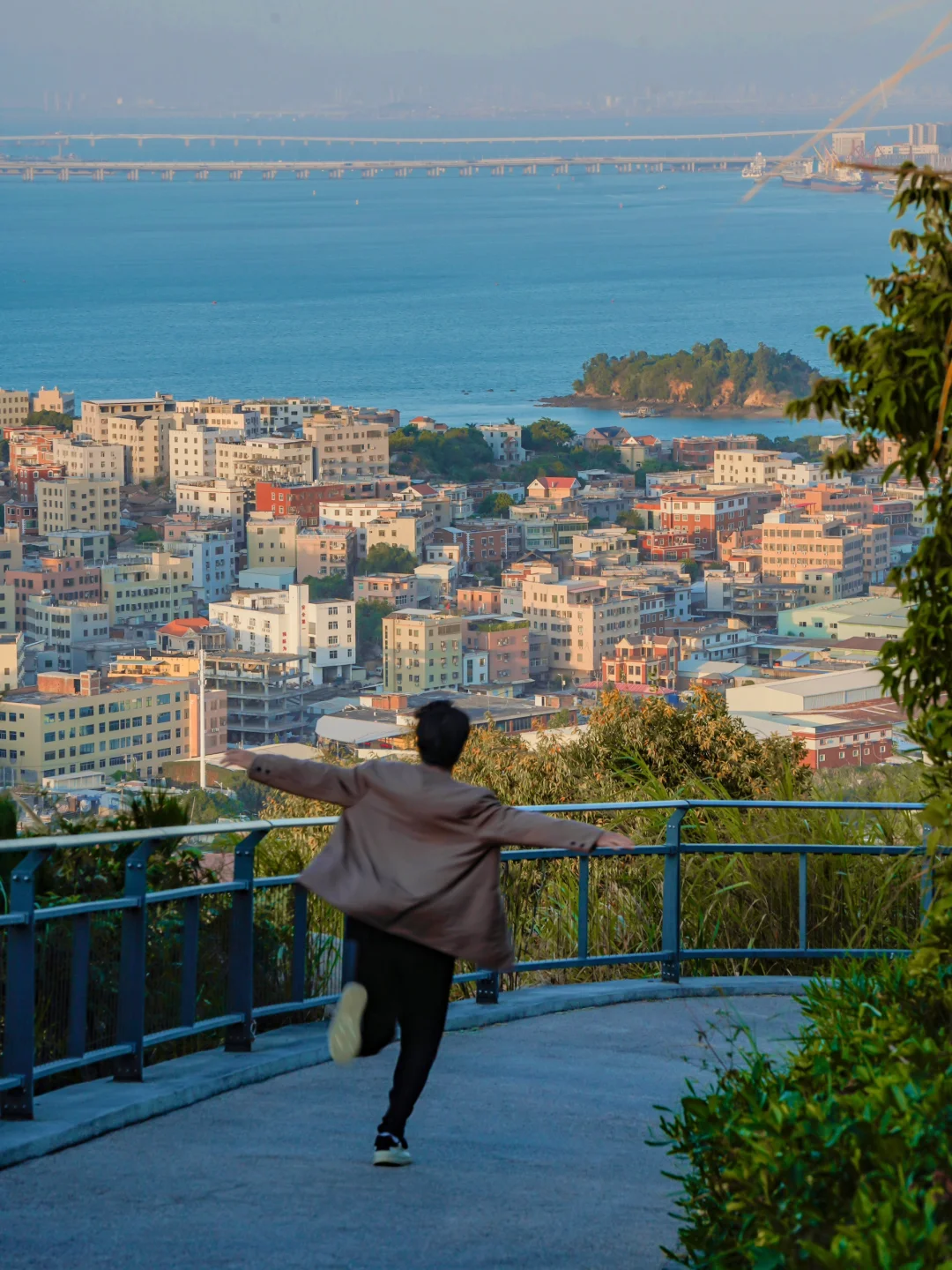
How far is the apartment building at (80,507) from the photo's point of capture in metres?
76.0

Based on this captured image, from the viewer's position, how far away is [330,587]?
228ft

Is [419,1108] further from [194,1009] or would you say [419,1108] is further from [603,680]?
[603,680]

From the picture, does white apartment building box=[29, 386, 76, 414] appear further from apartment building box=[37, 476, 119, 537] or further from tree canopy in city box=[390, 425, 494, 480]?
apartment building box=[37, 476, 119, 537]

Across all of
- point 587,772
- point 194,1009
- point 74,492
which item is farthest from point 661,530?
point 194,1009

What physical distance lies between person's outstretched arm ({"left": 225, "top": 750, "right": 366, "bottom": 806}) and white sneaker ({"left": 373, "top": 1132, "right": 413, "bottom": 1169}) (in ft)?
2.19

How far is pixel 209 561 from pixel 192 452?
1771cm

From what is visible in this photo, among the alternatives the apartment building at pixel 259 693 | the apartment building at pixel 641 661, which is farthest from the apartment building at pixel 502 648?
the apartment building at pixel 259 693

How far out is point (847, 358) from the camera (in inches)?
126

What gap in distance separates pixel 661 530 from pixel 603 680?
2338cm

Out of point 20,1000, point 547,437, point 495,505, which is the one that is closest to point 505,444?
point 547,437

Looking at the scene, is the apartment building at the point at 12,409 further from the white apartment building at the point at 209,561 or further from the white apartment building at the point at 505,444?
the white apartment building at the point at 209,561

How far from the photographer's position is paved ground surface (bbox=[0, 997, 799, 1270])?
136 inches

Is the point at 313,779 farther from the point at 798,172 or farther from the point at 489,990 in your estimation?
the point at 489,990

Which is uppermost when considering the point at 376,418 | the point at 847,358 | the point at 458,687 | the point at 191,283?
the point at 191,283
